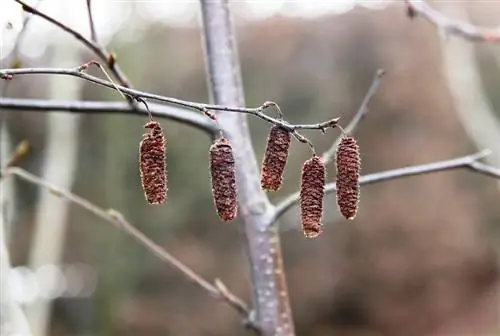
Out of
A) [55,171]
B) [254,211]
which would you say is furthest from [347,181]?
[55,171]

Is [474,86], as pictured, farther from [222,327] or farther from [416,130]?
[222,327]

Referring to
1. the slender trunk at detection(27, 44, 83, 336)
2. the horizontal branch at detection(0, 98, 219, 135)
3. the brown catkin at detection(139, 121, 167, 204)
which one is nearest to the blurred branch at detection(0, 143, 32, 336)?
the horizontal branch at detection(0, 98, 219, 135)

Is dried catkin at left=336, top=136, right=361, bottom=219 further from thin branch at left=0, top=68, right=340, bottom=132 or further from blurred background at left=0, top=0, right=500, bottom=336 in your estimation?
blurred background at left=0, top=0, right=500, bottom=336

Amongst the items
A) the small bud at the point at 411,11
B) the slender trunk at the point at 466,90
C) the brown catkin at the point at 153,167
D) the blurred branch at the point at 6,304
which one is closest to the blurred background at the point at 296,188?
the slender trunk at the point at 466,90

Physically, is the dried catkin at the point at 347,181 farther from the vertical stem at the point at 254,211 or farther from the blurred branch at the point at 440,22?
the blurred branch at the point at 440,22

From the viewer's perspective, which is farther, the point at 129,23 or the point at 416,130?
the point at 416,130

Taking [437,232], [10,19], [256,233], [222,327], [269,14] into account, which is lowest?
[256,233]

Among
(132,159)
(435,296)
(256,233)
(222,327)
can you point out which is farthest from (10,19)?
(435,296)

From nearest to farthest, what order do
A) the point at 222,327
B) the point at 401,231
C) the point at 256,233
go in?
the point at 256,233, the point at 222,327, the point at 401,231
